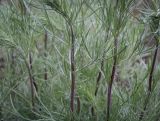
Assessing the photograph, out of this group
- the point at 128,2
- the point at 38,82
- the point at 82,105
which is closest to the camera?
the point at 128,2

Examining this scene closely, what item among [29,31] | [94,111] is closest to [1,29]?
[29,31]

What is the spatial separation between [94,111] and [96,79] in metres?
0.09

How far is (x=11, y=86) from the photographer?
108 centimetres

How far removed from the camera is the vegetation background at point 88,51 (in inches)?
30.9

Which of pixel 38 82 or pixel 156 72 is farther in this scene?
pixel 38 82

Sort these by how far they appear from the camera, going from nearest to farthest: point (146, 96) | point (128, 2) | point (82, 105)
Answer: point (128, 2) < point (146, 96) < point (82, 105)

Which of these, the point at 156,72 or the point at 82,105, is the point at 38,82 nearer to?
the point at 82,105

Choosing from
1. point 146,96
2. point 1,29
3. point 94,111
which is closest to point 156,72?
point 146,96

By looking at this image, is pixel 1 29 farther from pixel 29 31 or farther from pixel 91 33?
pixel 91 33

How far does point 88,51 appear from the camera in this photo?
81 cm

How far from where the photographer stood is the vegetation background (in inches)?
30.9

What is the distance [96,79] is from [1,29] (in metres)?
0.29

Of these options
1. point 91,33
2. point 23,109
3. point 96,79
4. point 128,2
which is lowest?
point 23,109

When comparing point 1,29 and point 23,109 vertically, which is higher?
point 1,29
